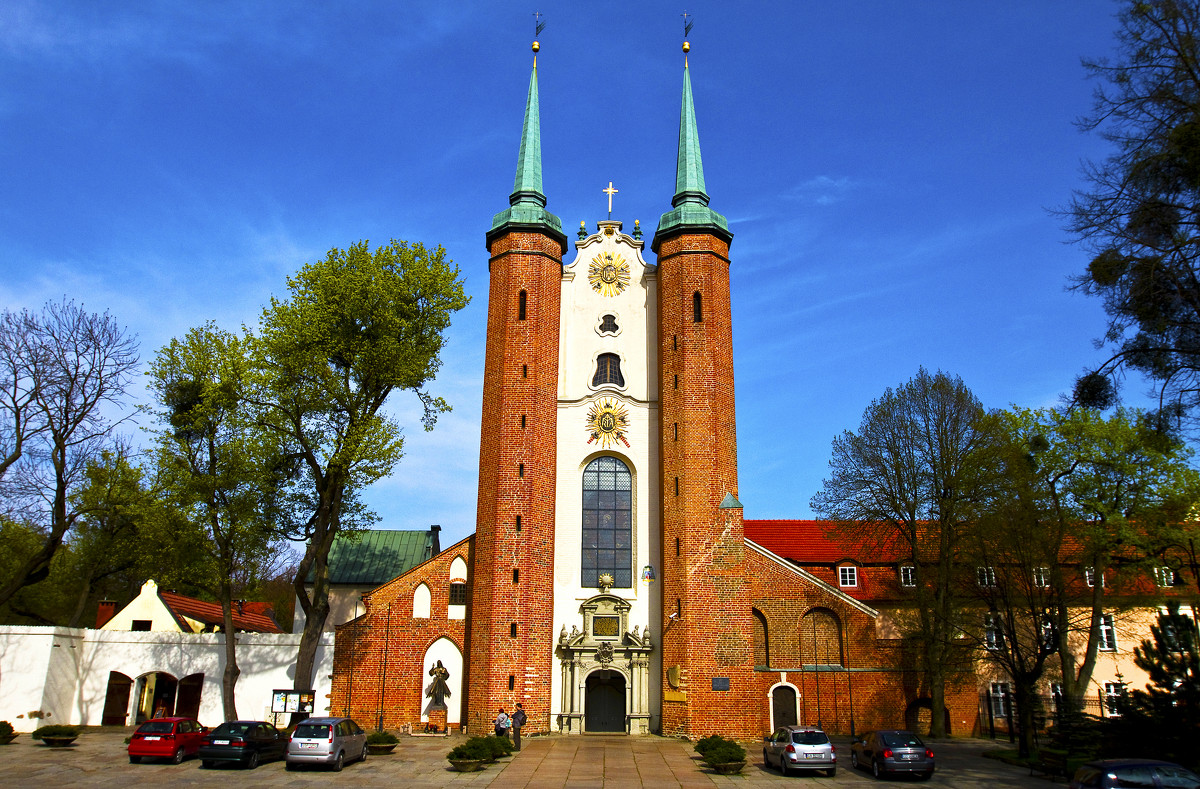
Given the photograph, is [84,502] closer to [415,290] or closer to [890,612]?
[415,290]

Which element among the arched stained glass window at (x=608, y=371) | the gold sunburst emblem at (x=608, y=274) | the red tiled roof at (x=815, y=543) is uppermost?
the gold sunburst emblem at (x=608, y=274)

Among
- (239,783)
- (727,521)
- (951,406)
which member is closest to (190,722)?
(239,783)

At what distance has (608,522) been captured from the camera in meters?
31.4

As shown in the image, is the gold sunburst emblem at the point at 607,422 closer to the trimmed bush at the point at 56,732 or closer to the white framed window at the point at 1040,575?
the white framed window at the point at 1040,575

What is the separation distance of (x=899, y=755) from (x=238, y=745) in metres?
16.1

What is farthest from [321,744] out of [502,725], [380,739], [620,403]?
[620,403]

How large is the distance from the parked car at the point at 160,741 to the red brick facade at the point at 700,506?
1443cm

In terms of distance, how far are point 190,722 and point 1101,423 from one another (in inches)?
1128

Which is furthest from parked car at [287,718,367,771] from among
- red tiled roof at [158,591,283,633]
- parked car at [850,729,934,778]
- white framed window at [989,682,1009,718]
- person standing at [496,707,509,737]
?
white framed window at [989,682,1009,718]

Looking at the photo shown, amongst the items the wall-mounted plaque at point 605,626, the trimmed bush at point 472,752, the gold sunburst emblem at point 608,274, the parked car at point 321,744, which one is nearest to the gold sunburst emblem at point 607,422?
the gold sunburst emblem at point 608,274

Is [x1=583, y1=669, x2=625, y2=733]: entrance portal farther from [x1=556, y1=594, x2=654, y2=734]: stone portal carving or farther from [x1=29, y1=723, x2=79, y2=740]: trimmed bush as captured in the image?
[x1=29, y1=723, x2=79, y2=740]: trimmed bush

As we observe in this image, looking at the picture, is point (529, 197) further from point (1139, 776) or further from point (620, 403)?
point (1139, 776)

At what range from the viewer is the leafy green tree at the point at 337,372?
26.9m

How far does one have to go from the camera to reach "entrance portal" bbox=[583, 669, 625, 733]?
1163 inches
